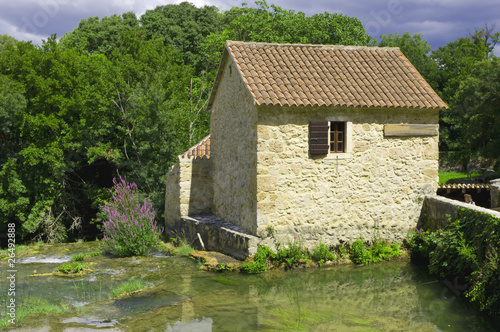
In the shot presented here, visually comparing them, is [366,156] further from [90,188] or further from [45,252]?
[90,188]

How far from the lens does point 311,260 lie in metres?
10.3

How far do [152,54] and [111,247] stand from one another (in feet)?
37.0

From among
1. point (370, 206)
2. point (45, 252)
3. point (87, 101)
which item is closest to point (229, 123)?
point (370, 206)

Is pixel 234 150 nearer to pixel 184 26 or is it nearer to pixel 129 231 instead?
pixel 129 231

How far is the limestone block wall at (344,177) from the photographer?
1030 cm

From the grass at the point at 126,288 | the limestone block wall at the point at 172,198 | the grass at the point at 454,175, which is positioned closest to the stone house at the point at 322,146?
the limestone block wall at the point at 172,198

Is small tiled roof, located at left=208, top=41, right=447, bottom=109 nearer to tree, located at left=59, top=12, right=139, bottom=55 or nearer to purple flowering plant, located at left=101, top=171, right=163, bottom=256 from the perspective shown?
purple flowering plant, located at left=101, top=171, right=163, bottom=256

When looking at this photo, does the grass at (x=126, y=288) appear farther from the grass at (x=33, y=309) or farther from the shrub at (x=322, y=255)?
the shrub at (x=322, y=255)

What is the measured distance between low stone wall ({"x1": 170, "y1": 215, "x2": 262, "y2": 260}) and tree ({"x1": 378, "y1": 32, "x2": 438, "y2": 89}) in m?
31.5

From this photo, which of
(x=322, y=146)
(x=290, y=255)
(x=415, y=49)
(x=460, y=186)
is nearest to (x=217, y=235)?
(x=290, y=255)

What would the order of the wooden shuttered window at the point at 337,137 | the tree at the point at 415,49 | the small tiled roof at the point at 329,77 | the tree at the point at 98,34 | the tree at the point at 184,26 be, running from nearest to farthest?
1. the small tiled roof at the point at 329,77
2. the wooden shuttered window at the point at 337,137
3. the tree at the point at 98,34
4. the tree at the point at 184,26
5. the tree at the point at 415,49

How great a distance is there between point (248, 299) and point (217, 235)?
3614 millimetres

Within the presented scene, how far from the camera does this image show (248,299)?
25.9 feet

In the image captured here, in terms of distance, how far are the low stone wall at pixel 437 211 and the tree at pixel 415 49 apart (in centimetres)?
3034
